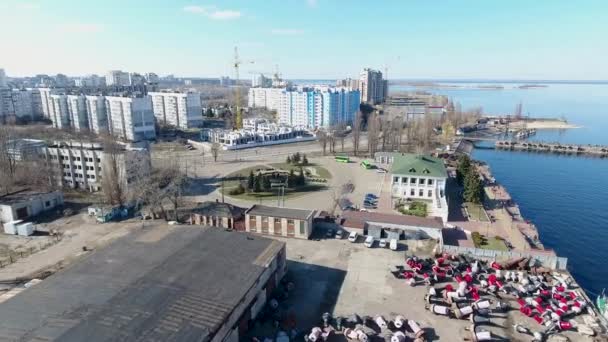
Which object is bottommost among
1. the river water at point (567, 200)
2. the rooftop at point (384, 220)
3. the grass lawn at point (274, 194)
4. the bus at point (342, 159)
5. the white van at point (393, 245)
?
the river water at point (567, 200)

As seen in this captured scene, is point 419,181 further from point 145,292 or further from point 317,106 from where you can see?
point 317,106

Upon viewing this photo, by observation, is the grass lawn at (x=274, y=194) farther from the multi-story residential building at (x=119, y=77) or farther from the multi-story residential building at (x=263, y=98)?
the multi-story residential building at (x=119, y=77)

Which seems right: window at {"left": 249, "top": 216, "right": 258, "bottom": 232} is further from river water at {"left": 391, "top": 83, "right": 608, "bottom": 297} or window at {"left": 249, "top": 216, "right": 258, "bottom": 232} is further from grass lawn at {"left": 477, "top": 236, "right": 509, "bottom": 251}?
river water at {"left": 391, "top": 83, "right": 608, "bottom": 297}

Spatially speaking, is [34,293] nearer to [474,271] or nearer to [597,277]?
[474,271]

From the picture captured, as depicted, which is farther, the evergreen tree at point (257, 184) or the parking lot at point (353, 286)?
the evergreen tree at point (257, 184)

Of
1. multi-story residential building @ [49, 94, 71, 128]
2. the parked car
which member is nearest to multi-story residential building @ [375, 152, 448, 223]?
the parked car

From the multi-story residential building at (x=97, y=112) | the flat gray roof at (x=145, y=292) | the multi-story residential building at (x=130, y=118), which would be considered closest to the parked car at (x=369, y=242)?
the flat gray roof at (x=145, y=292)

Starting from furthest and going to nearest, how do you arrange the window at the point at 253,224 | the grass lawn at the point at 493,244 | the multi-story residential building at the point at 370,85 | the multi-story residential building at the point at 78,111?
the multi-story residential building at the point at 370,85, the multi-story residential building at the point at 78,111, the window at the point at 253,224, the grass lawn at the point at 493,244
